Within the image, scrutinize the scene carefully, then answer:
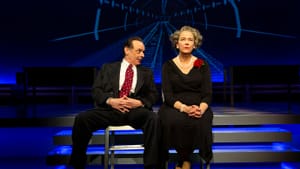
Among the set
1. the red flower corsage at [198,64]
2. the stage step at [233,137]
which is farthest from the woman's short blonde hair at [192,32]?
the stage step at [233,137]

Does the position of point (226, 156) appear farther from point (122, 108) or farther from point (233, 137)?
point (122, 108)

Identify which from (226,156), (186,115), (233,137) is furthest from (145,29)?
(186,115)

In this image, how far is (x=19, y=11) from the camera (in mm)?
7344

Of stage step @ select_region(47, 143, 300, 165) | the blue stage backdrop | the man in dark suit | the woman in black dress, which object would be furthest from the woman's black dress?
the blue stage backdrop

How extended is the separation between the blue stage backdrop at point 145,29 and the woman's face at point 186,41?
3.81 m

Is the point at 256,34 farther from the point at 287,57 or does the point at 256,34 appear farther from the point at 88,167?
the point at 88,167

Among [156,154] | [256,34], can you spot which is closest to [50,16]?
[256,34]

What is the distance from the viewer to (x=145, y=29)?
7176mm

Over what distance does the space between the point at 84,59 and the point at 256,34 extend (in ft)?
9.72

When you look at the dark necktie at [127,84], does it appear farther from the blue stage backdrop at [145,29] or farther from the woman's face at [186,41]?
the blue stage backdrop at [145,29]

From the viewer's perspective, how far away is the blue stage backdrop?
7.18 metres

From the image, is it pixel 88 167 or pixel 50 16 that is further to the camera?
pixel 50 16

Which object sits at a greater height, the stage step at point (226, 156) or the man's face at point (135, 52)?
the man's face at point (135, 52)

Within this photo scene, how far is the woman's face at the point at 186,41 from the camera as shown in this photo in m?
3.30
